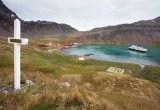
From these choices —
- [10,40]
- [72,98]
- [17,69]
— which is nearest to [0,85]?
[17,69]

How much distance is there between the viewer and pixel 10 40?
1475 cm

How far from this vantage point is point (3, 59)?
52906mm

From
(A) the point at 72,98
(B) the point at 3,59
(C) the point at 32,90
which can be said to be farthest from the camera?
(B) the point at 3,59

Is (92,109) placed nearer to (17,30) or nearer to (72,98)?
(72,98)

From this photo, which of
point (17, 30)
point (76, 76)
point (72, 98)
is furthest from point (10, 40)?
point (76, 76)

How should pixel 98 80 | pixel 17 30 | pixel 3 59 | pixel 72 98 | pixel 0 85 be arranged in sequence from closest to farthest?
pixel 72 98 < pixel 17 30 < pixel 0 85 < pixel 98 80 < pixel 3 59

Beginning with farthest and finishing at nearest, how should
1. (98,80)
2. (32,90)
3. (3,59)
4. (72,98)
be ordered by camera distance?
(3,59) < (98,80) < (32,90) < (72,98)

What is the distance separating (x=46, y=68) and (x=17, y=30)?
4144 centimetres

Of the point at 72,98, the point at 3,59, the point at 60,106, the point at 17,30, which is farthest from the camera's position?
the point at 3,59

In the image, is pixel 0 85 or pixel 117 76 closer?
pixel 0 85

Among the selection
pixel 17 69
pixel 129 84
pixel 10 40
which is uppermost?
pixel 10 40

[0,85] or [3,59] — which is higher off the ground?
[0,85]

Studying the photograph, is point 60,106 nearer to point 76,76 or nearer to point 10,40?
point 10,40

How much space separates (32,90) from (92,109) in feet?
12.2
